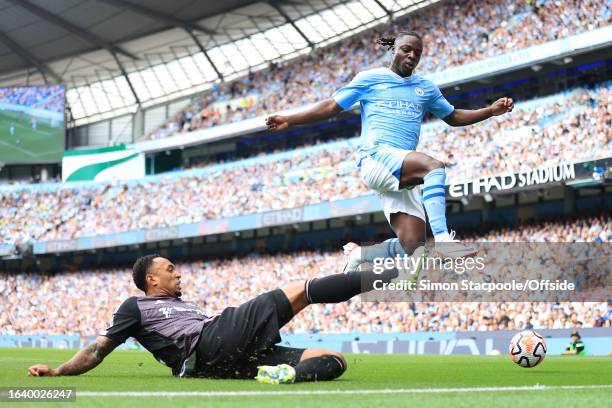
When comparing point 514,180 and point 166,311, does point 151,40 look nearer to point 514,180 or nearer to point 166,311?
point 514,180

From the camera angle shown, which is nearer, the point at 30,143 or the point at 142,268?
the point at 142,268

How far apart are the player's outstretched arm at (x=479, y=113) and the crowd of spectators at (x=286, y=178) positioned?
20807mm

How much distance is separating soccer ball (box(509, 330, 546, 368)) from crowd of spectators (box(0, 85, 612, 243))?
1827 cm

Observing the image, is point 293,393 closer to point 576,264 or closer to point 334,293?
point 334,293

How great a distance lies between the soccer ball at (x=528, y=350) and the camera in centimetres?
1189

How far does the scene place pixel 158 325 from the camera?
7523 millimetres

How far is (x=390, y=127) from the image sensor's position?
29.3 ft

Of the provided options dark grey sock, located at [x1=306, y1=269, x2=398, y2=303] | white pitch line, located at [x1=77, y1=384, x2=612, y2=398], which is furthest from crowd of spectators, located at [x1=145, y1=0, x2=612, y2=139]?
white pitch line, located at [x1=77, y1=384, x2=612, y2=398]

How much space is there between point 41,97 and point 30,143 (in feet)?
10.8

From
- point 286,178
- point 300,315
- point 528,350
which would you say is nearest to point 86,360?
point 528,350

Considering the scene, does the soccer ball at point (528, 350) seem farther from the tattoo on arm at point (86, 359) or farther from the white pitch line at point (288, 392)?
the tattoo on arm at point (86, 359)

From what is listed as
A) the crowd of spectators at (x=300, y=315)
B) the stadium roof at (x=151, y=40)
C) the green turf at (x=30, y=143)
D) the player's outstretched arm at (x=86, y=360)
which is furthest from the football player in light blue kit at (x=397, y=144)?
the green turf at (x=30, y=143)

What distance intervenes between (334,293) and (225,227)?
122 ft

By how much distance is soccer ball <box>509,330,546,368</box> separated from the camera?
11891 millimetres
